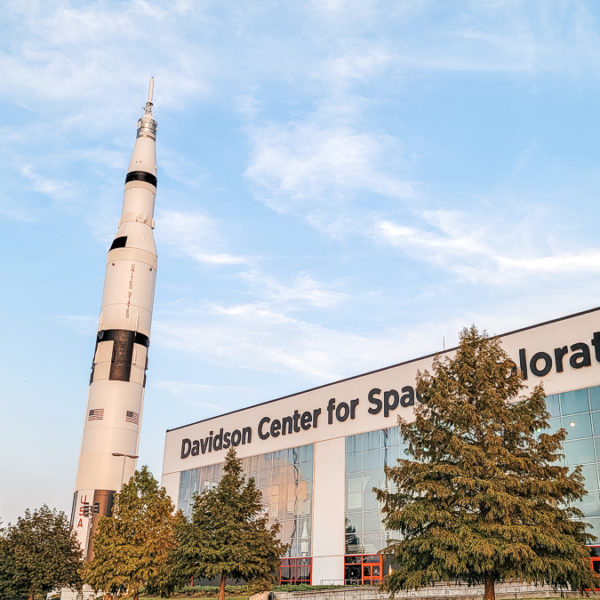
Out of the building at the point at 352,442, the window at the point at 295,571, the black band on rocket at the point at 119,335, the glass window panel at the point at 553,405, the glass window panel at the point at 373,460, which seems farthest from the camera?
the black band on rocket at the point at 119,335

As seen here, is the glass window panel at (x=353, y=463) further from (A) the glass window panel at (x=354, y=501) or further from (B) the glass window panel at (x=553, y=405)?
(B) the glass window panel at (x=553, y=405)

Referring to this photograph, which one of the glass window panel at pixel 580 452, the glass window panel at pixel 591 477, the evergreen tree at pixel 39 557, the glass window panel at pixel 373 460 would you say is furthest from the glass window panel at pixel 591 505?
the evergreen tree at pixel 39 557

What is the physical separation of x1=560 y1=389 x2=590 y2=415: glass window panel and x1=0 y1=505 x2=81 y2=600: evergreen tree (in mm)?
31783

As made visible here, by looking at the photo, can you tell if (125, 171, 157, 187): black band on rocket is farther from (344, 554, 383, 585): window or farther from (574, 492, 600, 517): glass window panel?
(574, 492, 600, 517): glass window panel

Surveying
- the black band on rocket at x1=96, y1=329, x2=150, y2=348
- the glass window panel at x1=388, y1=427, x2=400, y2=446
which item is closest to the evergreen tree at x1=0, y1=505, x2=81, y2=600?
the black band on rocket at x1=96, y1=329, x2=150, y2=348

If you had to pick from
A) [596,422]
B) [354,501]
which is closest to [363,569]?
[354,501]

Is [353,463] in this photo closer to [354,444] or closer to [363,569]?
[354,444]

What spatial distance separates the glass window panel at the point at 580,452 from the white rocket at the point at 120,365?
1260 inches

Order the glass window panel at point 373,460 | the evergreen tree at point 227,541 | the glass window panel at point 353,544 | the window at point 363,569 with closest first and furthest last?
the evergreen tree at point 227,541 → the window at point 363,569 → the glass window panel at point 353,544 → the glass window panel at point 373,460

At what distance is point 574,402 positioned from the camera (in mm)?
37250

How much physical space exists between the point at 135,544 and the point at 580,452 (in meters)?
23.2

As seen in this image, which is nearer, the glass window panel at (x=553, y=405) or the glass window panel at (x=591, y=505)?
the glass window panel at (x=591, y=505)

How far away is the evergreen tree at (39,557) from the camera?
44.9 m

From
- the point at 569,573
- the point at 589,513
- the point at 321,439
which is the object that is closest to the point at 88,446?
the point at 321,439
